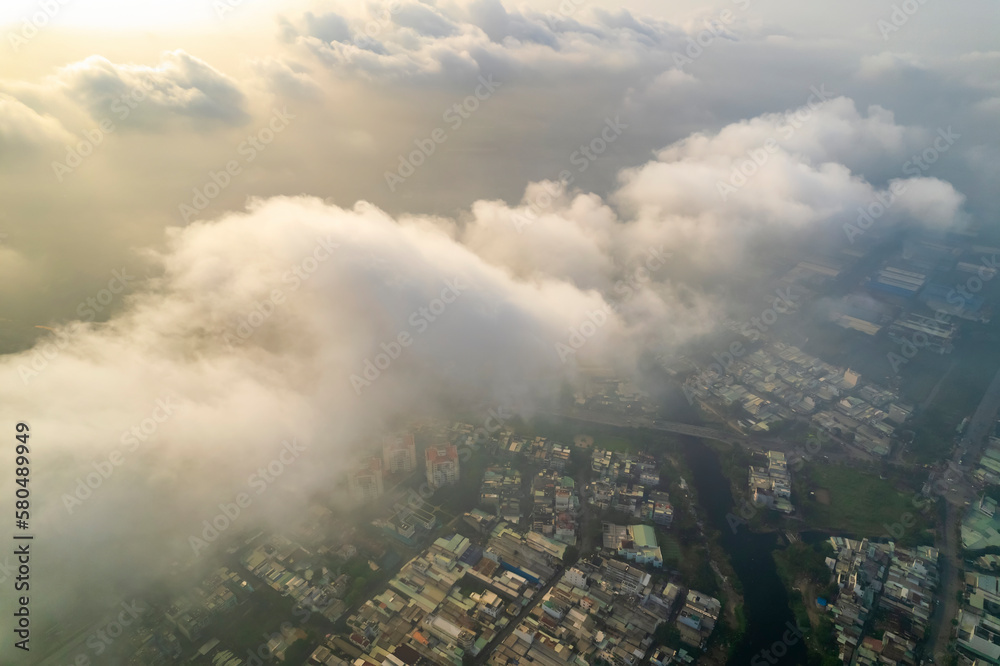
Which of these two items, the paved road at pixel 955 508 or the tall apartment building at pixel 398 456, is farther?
the tall apartment building at pixel 398 456

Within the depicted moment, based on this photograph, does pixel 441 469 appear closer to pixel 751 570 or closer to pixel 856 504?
pixel 751 570

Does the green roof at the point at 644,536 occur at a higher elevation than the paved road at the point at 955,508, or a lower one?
lower

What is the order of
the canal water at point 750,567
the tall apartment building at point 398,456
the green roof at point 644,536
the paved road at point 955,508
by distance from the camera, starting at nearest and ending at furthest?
the canal water at point 750,567 → the paved road at point 955,508 → the green roof at point 644,536 → the tall apartment building at point 398,456

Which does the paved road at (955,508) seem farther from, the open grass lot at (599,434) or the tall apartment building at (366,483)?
the tall apartment building at (366,483)

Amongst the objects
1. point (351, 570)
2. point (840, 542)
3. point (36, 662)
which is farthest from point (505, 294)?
point (36, 662)

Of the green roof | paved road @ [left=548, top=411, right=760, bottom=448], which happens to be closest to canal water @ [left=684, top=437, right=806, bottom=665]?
paved road @ [left=548, top=411, right=760, bottom=448]

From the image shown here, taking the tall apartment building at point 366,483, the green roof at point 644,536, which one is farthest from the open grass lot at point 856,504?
the tall apartment building at point 366,483
